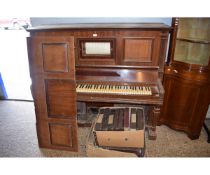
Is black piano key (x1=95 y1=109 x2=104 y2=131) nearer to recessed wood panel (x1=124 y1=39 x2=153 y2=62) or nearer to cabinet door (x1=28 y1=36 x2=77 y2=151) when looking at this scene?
cabinet door (x1=28 y1=36 x2=77 y2=151)

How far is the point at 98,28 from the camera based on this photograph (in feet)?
7.06

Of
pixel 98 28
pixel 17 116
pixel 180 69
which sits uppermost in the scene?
pixel 98 28

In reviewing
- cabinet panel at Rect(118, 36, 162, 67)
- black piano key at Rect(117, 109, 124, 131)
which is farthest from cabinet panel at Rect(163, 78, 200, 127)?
black piano key at Rect(117, 109, 124, 131)

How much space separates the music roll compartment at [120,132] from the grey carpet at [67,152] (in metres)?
0.29

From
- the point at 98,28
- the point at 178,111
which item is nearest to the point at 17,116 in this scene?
the point at 98,28

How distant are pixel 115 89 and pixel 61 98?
67cm

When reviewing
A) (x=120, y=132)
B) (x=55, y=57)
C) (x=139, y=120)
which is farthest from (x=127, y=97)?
(x=55, y=57)

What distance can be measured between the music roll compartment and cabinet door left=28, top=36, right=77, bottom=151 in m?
0.36

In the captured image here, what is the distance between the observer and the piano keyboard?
220 cm
